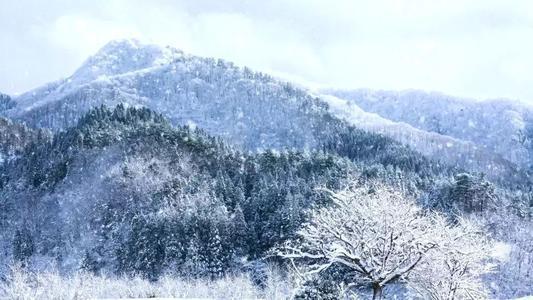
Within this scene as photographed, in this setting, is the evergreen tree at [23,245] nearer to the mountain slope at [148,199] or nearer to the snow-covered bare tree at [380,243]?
the mountain slope at [148,199]

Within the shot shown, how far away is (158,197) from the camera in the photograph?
401 feet

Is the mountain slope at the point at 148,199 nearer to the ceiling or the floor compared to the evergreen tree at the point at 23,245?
nearer to the ceiling

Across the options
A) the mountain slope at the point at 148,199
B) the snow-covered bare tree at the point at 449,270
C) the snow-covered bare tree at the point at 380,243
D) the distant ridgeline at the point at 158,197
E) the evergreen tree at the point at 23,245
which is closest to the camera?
the snow-covered bare tree at the point at 380,243

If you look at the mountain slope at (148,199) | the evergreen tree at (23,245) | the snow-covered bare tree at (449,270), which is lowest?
the evergreen tree at (23,245)

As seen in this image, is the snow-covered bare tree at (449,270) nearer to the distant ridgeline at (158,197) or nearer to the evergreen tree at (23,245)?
the distant ridgeline at (158,197)

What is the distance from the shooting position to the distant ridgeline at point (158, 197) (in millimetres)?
102312

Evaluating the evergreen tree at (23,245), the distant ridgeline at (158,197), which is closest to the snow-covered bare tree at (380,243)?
the distant ridgeline at (158,197)

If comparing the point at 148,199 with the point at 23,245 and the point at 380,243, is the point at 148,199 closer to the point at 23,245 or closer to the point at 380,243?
the point at 23,245

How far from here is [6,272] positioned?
112m

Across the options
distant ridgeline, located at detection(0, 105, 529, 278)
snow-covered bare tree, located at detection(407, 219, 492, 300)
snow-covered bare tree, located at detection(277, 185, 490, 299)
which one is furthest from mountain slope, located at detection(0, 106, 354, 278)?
snow-covered bare tree, located at detection(277, 185, 490, 299)

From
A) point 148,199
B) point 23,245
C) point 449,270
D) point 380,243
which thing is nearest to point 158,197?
point 148,199

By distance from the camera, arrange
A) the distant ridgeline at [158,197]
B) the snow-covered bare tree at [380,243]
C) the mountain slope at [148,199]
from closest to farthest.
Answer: the snow-covered bare tree at [380,243] < the mountain slope at [148,199] < the distant ridgeline at [158,197]

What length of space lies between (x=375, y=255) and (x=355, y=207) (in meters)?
2.44

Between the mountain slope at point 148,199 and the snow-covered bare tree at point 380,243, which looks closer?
the snow-covered bare tree at point 380,243
